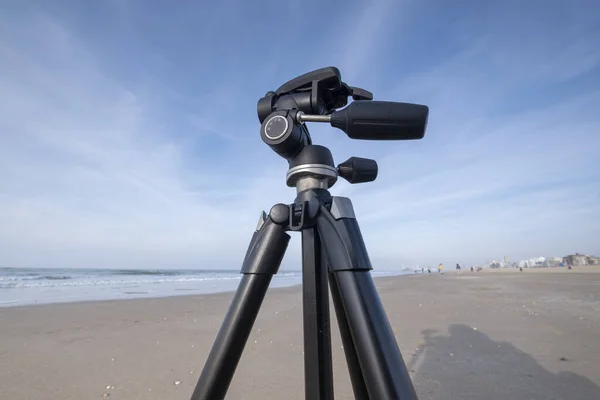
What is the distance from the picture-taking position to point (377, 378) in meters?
0.74

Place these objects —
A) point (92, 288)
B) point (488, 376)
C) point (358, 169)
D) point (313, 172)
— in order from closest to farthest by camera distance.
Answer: point (313, 172)
point (358, 169)
point (488, 376)
point (92, 288)

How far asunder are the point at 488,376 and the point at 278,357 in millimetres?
1911

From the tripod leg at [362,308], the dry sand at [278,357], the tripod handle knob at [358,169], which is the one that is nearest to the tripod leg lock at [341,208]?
the tripod leg at [362,308]

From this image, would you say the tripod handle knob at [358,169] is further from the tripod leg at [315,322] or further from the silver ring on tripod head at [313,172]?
the tripod leg at [315,322]

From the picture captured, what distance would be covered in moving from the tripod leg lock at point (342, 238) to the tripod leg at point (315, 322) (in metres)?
0.08

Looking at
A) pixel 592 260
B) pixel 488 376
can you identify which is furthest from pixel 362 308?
pixel 592 260

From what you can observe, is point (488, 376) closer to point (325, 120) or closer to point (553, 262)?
point (325, 120)

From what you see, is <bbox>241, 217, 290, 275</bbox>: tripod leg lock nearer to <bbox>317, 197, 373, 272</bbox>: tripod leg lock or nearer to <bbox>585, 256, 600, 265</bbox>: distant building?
<bbox>317, 197, 373, 272</bbox>: tripod leg lock

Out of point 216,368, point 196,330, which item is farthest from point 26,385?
point 216,368

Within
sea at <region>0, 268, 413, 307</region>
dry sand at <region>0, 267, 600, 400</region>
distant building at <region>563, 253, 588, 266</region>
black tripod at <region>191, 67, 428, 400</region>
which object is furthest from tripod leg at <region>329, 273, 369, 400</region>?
distant building at <region>563, 253, 588, 266</region>

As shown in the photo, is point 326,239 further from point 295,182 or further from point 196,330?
point 196,330

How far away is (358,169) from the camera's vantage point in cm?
117

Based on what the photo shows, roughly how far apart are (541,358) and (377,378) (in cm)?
338

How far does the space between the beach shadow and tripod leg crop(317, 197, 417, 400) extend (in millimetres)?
1969
